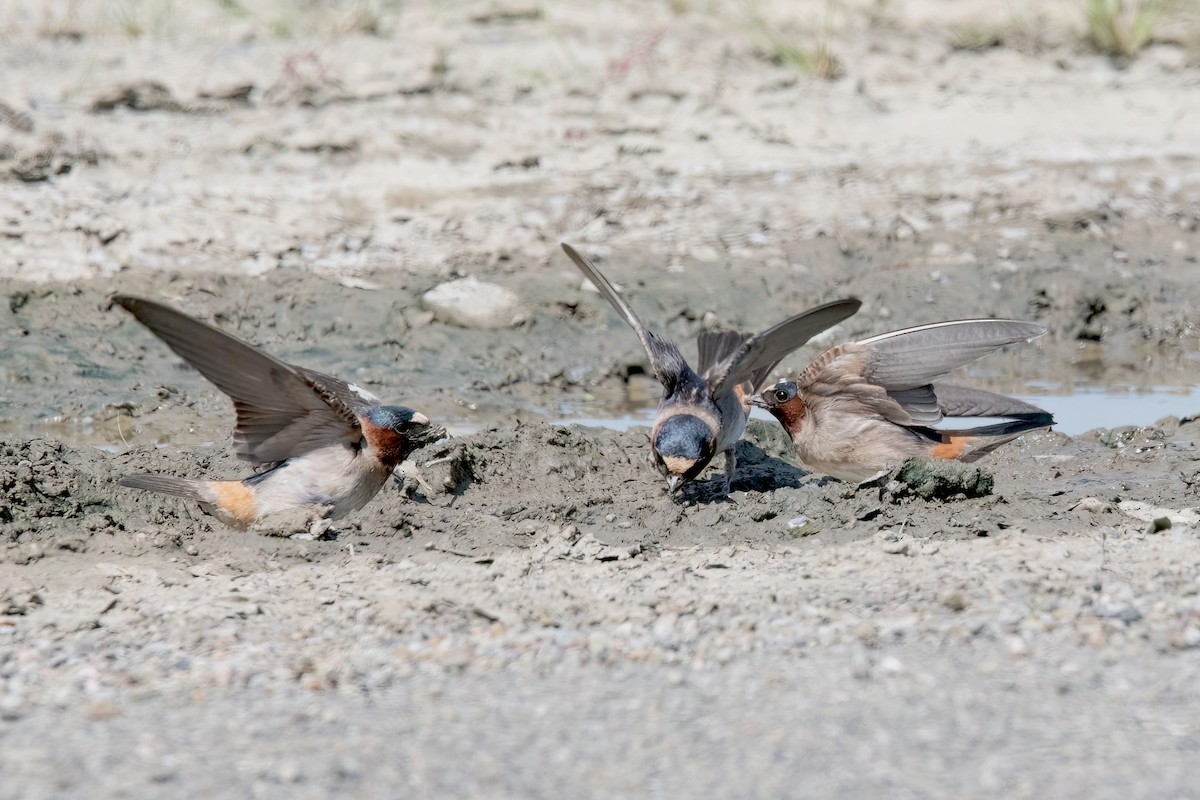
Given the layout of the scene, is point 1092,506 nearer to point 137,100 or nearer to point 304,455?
point 304,455

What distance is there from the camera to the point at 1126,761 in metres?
3.50

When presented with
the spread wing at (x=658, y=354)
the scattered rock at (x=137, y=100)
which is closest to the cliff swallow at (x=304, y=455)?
the spread wing at (x=658, y=354)

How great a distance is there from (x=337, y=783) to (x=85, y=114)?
28.7 ft

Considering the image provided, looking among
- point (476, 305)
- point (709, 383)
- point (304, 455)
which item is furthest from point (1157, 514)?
point (476, 305)

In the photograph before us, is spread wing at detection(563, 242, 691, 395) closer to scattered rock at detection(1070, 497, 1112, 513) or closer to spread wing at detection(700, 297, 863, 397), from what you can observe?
spread wing at detection(700, 297, 863, 397)

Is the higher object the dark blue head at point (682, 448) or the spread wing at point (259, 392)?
the spread wing at point (259, 392)

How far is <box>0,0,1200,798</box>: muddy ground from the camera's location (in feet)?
12.3

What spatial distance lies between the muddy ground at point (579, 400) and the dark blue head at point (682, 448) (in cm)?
22

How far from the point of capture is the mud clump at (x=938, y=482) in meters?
5.81

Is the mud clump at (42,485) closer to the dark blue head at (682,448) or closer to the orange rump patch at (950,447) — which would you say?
the dark blue head at (682,448)

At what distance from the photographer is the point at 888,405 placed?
6938 millimetres

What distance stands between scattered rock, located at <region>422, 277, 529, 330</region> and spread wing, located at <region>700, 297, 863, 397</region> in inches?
84.8

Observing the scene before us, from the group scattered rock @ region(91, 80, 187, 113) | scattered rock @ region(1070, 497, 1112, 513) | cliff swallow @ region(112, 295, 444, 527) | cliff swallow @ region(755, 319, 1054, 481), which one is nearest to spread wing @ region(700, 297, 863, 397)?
cliff swallow @ region(755, 319, 1054, 481)

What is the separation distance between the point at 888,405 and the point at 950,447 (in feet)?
1.16
